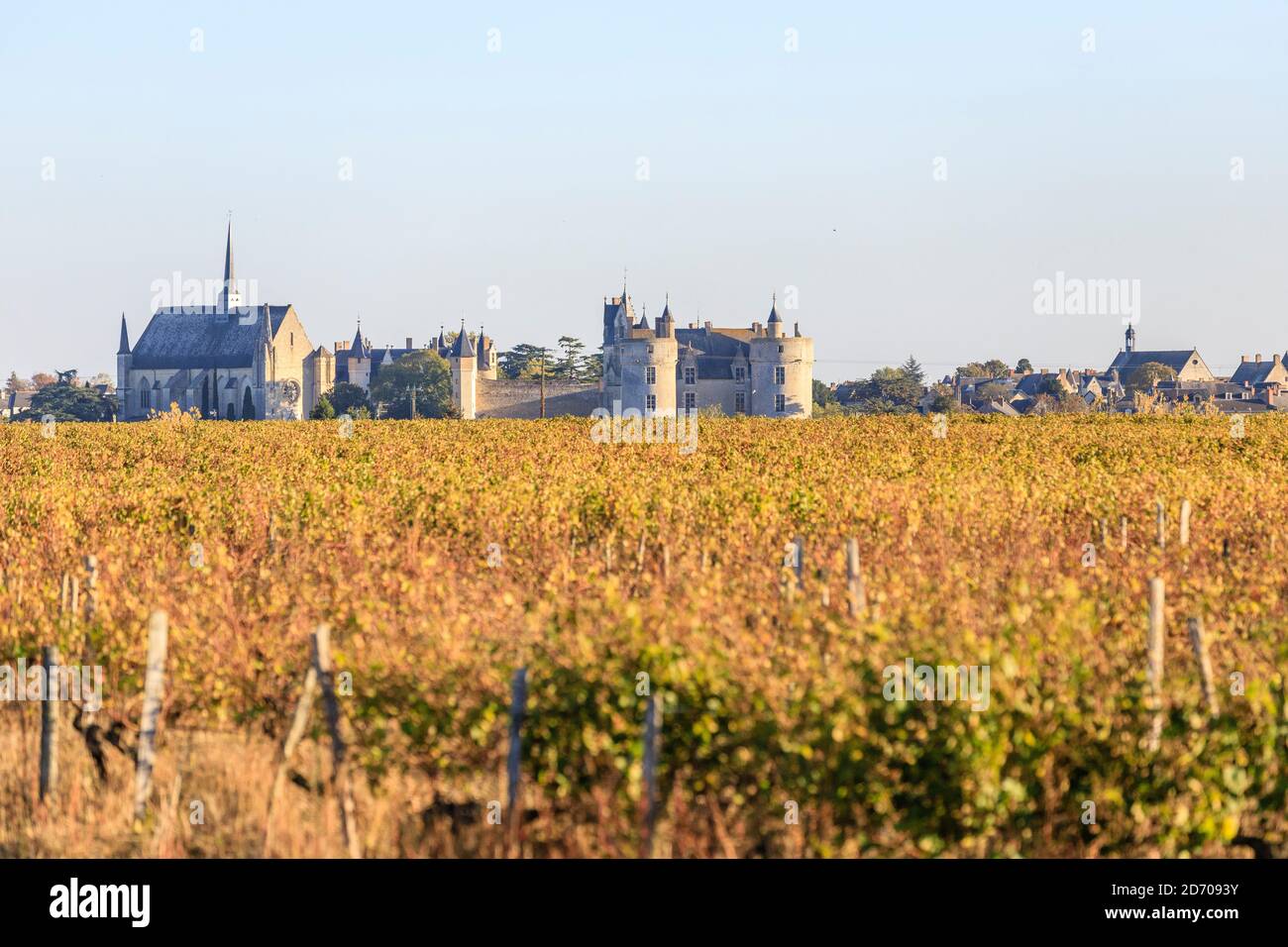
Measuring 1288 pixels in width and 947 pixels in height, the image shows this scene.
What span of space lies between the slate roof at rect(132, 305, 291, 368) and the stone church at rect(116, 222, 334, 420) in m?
0.08

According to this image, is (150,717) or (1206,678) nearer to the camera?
(1206,678)

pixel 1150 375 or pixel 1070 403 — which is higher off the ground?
pixel 1150 375

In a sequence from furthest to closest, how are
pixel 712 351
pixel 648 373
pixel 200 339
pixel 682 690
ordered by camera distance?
pixel 200 339
pixel 712 351
pixel 648 373
pixel 682 690

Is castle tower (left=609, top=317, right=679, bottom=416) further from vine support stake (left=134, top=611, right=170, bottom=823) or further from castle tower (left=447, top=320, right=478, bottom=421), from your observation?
vine support stake (left=134, top=611, right=170, bottom=823)

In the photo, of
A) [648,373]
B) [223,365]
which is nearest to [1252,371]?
[648,373]

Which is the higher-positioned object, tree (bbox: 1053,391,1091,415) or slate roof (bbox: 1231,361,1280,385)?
slate roof (bbox: 1231,361,1280,385)

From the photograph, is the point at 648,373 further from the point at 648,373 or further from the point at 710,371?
the point at 710,371

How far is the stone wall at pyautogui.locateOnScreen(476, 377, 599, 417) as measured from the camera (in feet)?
349

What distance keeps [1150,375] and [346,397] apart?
68.2 m

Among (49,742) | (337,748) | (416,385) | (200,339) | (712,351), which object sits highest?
(200,339)

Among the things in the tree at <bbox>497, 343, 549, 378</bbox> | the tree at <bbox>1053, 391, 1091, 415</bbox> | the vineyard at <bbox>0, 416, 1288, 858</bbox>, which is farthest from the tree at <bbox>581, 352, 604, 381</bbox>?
the vineyard at <bbox>0, 416, 1288, 858</bbox>

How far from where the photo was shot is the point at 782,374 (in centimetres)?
10138
